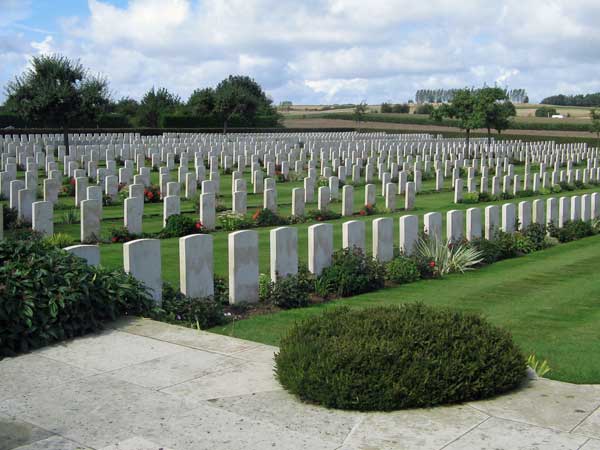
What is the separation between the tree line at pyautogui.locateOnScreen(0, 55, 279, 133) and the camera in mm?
30078

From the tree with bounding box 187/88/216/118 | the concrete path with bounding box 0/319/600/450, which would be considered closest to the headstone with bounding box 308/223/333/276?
the concrete path with bounding box 0/319/600/450

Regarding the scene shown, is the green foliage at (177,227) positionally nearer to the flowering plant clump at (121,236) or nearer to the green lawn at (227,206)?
the green lawn at (227,206)

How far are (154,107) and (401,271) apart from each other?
4959cm

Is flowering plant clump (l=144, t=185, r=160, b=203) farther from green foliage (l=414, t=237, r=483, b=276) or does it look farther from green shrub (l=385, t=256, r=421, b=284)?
green shrub (l=385, t=256, r=421, b=284)

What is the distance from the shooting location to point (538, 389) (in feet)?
15.9

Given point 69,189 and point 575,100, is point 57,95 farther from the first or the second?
point 575,100

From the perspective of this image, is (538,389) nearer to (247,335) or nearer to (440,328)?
(440,328)

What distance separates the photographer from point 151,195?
1822cm

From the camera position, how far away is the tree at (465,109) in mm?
38719

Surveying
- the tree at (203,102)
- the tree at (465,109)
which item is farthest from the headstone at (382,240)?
the tree at (203,102)

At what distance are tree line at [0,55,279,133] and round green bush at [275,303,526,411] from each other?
89.1 feet

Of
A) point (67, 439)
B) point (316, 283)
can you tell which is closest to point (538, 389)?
point (67, 439)

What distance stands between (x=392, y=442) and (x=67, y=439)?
5.81ft

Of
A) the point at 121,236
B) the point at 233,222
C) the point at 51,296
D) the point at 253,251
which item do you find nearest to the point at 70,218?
the point at 121,236
